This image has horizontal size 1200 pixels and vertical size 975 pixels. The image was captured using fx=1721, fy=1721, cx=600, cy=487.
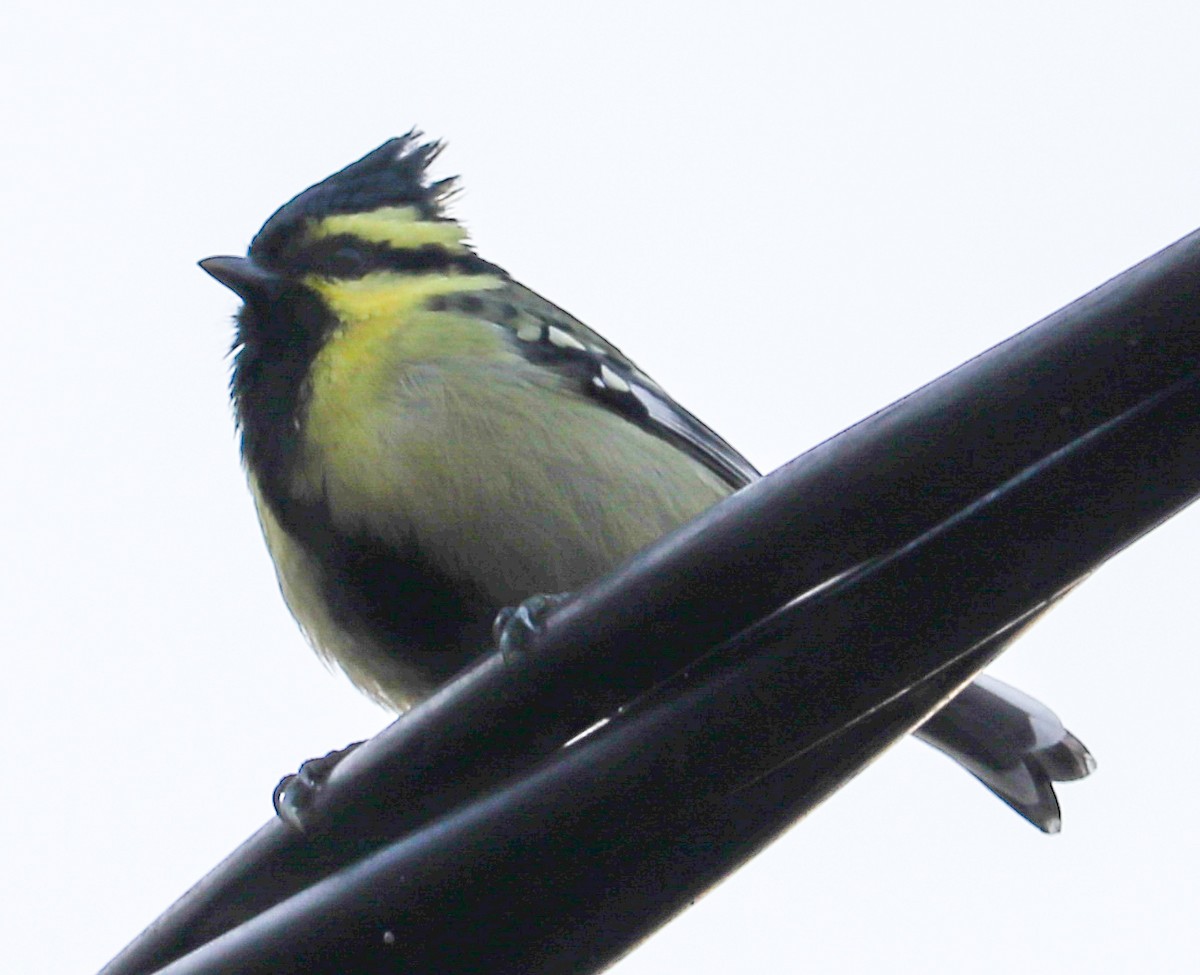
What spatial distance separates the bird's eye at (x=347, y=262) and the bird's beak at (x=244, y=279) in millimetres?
121

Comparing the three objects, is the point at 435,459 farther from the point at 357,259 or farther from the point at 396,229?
the point at 396,229

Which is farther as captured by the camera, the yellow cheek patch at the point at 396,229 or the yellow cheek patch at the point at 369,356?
the yellow cheek patch at the point at 396,229

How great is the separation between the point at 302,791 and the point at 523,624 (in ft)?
2.07

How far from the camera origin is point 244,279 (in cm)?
377

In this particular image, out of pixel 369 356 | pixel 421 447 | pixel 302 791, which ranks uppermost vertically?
pixel 369 356

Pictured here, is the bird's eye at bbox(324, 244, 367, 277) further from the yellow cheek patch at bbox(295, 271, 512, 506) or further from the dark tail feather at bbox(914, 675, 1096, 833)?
the dark tail feather at bbox(914, 675, 1096, 833)

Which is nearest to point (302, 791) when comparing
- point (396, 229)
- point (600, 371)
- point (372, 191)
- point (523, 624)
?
point (523, 624)

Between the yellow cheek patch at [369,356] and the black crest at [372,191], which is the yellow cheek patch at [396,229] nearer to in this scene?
the black crest at [372,191]

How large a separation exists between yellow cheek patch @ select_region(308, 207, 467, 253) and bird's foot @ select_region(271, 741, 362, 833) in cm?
134

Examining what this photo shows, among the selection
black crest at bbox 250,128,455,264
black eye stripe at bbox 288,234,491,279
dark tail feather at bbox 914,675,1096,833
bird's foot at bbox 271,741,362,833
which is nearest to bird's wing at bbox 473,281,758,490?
black eye stripe at bbox 288,234,491,279

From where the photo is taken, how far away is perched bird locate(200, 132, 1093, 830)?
3293 mm

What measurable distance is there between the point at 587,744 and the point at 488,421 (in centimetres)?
171

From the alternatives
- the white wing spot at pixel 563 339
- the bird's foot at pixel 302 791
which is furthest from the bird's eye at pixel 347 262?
the bird's foot at pixel 302 791

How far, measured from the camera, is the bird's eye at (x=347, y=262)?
3805mm
